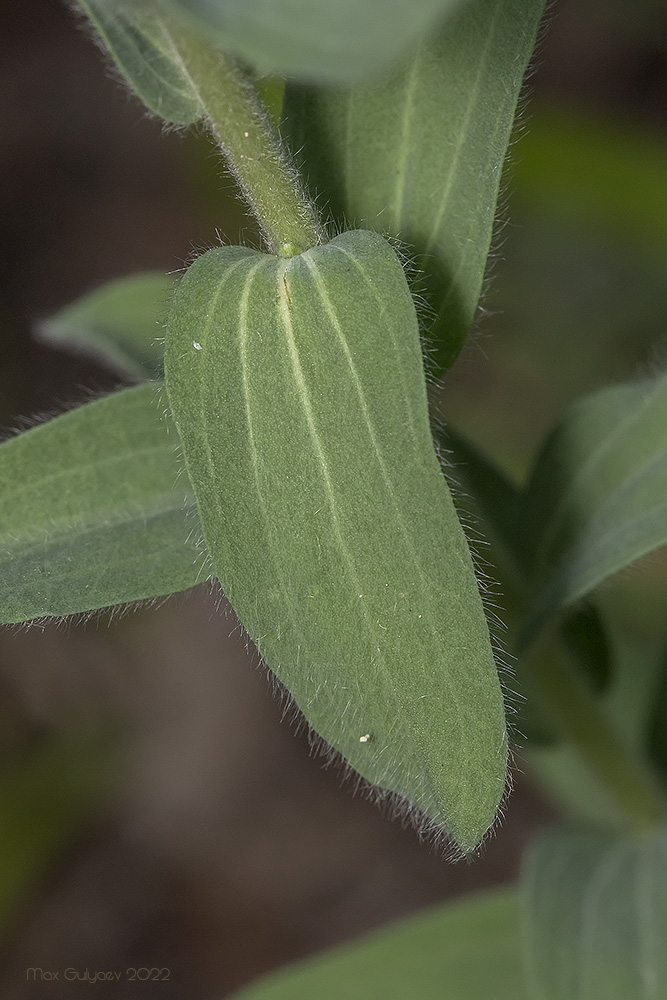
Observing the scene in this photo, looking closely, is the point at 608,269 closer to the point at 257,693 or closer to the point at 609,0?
the point at 609,0

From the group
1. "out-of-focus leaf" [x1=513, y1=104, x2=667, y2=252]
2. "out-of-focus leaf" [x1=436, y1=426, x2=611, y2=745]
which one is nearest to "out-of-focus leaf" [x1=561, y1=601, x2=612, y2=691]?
"out-of-focus leaf" [x1=436, y1=426, x2=611, y2=745]

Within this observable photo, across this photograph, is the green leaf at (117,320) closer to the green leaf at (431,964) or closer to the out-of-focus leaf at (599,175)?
the green leaf at (431,964)

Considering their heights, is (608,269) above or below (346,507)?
below

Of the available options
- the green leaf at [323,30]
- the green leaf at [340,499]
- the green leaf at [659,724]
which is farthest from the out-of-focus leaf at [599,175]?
the green leaf at [323,30]

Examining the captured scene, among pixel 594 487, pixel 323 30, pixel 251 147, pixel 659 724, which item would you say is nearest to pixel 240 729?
pixel 659 724

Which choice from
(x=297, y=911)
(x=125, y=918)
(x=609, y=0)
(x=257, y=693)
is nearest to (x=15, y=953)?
(x=125, y=918)

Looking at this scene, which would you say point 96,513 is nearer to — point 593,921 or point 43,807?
point 593,921
